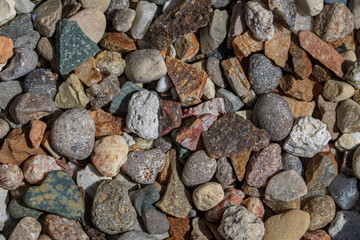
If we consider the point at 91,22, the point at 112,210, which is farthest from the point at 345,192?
the point at 91,22

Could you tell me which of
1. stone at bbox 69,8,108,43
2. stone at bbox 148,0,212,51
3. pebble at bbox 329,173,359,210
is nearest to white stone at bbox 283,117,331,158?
pebble at bbox 329,173,359,210

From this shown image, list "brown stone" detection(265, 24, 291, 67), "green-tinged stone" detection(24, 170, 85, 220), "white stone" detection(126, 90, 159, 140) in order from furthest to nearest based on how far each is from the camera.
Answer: "brown stone" detection(265, 24, 291, 67) < "white stone" detection(126, 90, 159, 140) < "green-tinged stone" detection(24, 170, 85, 220)

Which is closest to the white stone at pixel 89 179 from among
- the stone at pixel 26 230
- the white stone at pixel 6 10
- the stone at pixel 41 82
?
the stone at pixel 26 230

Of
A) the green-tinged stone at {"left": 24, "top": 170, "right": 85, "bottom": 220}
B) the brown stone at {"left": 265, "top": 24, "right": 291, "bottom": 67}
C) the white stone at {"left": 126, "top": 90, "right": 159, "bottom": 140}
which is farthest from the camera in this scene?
the brown stone at {"left": 265, "top": 24, "right": 291, "bottom": 67}

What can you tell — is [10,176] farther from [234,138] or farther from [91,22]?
[234,138]

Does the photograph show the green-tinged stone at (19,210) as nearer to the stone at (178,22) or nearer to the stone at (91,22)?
the stone at (91,22)

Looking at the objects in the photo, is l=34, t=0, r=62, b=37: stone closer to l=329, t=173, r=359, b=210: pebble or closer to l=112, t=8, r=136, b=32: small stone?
l=112, t=8, r=136, b=32: small stone
